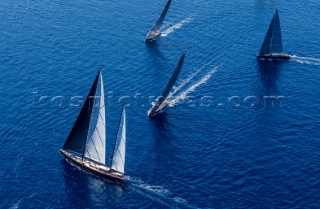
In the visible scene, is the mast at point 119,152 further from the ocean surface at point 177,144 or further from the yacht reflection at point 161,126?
the yacht reflection at point 161,126

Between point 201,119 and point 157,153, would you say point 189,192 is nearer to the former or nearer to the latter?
point 157,153

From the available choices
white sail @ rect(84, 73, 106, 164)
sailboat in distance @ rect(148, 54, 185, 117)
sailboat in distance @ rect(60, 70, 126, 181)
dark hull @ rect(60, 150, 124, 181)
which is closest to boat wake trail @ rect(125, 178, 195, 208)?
dark hull @ rect(60, 150, 124, 181)

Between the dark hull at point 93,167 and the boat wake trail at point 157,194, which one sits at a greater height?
the dark hull at point 93,167

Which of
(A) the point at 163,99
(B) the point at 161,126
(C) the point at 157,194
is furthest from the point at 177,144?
(C) the point at 157,194

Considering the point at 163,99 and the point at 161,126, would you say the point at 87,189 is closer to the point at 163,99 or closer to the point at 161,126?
the point at 161,126

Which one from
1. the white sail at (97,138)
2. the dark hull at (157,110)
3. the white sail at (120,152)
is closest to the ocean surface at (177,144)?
the dark hull at (157,110)

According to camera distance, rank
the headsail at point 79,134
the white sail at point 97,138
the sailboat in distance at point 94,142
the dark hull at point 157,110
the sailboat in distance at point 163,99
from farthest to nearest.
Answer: the dark hull at point 157,110
the sailboat in distance at point 163,99
the headsail at point 79,134
the white sail at point 97,138
the sailboat in distance at point 94,142

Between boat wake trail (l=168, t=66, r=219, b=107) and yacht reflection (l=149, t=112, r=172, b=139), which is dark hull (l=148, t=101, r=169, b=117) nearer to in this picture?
yacht reflection (l=149, t=112, r=172, b=139)

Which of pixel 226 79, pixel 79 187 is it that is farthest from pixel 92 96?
pixel 226 79
